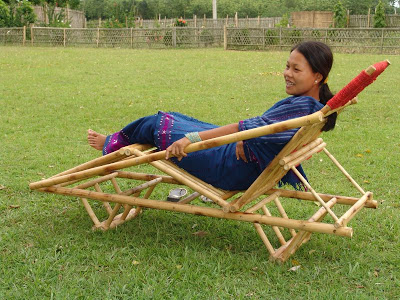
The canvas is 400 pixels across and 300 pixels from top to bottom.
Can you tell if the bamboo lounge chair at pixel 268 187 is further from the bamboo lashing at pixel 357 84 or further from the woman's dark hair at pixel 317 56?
the woman's dark hair at pixel 317 56

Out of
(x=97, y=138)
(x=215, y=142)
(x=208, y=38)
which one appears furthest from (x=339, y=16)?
(x=215, y=142)

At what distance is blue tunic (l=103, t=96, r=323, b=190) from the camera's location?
9.78 feet

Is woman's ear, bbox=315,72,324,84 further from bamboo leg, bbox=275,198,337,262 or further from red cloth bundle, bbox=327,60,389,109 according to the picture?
bamboo leg, bbox=275,198,337,262

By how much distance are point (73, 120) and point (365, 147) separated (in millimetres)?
3948

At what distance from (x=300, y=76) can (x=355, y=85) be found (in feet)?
2.21

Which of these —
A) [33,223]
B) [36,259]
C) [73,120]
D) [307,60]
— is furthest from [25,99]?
[307,60]

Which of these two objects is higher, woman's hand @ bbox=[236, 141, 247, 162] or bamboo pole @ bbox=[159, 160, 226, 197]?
woman's hand @ bbox=[236, 141, 247, 162]

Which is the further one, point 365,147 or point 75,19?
point 75,19

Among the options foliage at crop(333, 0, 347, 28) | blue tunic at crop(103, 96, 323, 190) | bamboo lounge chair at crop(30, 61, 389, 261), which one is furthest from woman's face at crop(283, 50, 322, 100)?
foliage at crop(333, 0, 347, 28)

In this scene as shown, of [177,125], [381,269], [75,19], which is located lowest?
[381,269]

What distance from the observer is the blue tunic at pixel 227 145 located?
2982mm

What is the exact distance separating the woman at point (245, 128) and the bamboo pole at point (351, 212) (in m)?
0.45

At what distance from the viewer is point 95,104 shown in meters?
8.57

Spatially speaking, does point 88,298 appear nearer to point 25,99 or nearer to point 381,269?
point 381,269
